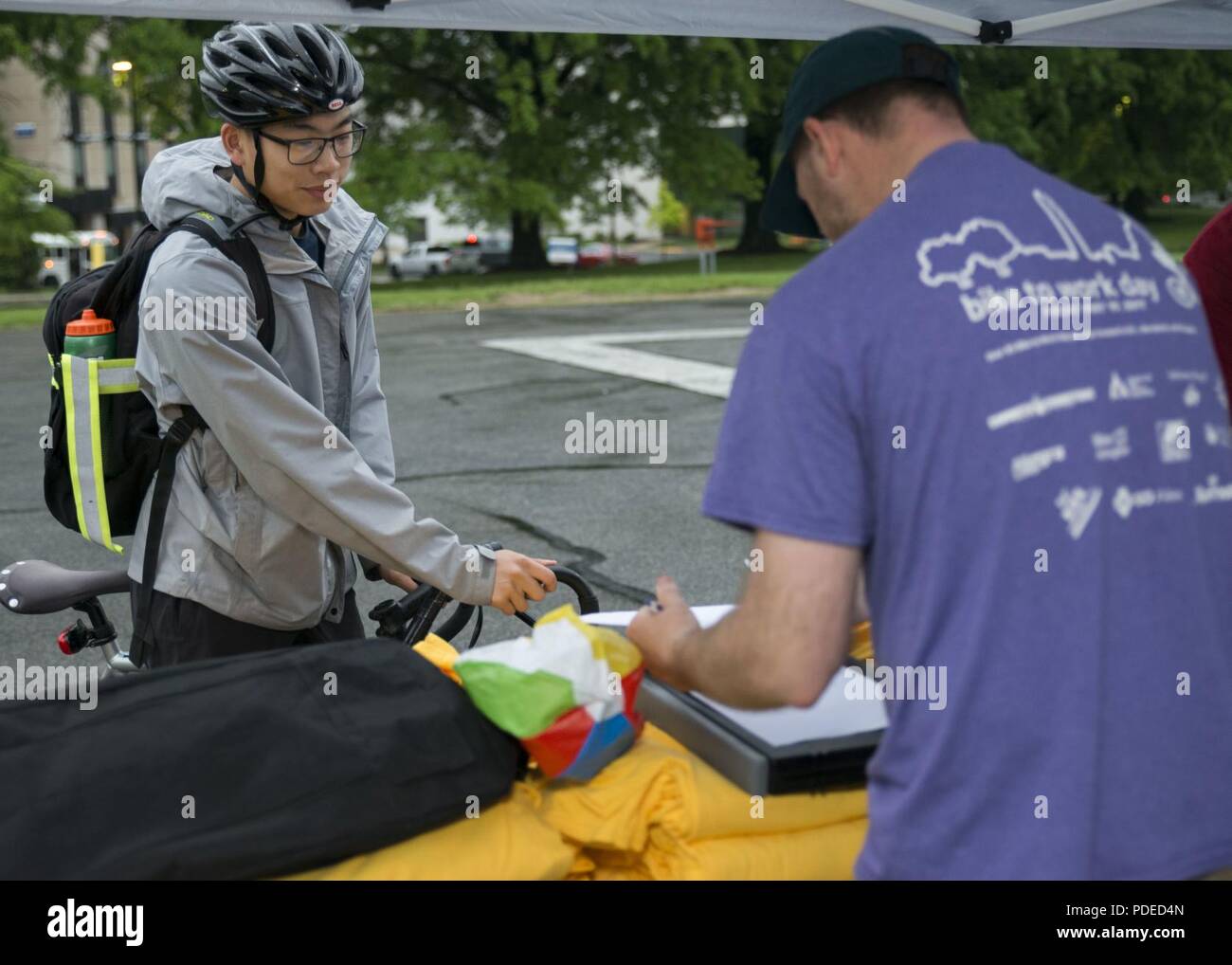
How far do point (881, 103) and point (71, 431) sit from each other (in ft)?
5.69

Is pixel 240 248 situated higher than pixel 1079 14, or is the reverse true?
pixel 1079 14

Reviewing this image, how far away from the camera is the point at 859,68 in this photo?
1802 mm

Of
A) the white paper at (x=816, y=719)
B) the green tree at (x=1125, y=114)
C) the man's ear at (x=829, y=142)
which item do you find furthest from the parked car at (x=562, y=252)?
the man's ear at (x=829, y=142)

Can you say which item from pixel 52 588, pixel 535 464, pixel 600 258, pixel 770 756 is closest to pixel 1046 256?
pixel 770 756

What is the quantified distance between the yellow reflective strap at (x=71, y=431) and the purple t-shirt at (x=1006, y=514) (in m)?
1.57

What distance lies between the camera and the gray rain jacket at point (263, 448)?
2562 mm

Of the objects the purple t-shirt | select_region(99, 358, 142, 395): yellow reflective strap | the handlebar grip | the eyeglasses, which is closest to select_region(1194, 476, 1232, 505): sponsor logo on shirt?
the purple t-shirt

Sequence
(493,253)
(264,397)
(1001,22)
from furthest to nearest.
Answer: (493,253)
(1001,22)
(264,397)

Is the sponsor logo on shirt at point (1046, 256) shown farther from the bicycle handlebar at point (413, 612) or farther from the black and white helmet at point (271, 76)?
the black and white helmet at point (271, 76)

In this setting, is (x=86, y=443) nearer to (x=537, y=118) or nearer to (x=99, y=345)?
(x=99, y=345)

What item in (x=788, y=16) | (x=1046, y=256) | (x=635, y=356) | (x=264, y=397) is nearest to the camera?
(x=1046, y=256)

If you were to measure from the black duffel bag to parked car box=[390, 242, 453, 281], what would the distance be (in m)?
47.6

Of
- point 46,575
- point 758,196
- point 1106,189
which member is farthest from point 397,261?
point 46,575

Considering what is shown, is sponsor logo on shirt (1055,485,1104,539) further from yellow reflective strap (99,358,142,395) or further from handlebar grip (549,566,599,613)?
yellow reflective strap (99,358,142,395)
